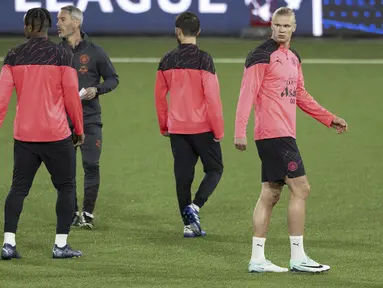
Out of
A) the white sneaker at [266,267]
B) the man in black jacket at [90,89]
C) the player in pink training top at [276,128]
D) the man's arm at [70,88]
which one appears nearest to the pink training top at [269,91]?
the player in pink training top at [276,128]

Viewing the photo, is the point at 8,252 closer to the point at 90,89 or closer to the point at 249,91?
the point at 90,89

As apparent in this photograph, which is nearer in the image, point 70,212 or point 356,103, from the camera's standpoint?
point 70,212

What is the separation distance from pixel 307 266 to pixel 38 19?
275cm

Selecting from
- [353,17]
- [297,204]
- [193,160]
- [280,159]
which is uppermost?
[280,159]

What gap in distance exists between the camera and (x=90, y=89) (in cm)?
1100

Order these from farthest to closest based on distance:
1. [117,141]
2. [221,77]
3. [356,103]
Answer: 1. [221,77]
2. [356,103]
3. [117,141]

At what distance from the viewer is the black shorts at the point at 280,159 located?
901 centimetres

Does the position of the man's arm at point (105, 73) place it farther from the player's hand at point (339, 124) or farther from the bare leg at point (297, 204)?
the bare leg at point (297, 204)

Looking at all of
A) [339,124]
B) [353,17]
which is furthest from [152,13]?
[339,124]

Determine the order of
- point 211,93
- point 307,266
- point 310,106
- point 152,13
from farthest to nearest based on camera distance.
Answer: point 152,13 < point 211,93 < point 310,106 < point 307,266

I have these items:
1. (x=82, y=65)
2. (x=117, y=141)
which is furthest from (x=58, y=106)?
(x=117, y=141)

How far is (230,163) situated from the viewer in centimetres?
1479

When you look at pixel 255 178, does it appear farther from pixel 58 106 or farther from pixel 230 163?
pixel 58 106

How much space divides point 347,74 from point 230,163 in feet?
21.5
